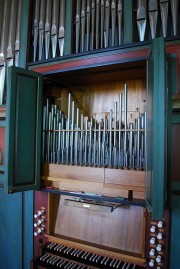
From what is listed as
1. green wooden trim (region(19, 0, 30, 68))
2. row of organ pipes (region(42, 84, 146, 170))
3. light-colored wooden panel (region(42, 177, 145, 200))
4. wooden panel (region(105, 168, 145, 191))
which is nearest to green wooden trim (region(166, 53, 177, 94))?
row of organ pipes (region(42, 84, 146, 170))

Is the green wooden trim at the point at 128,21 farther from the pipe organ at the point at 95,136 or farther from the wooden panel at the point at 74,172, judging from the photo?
the wooden panel at the point at 74,172

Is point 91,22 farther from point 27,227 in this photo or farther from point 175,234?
point 27,227

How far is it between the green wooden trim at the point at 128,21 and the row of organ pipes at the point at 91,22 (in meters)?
0.07

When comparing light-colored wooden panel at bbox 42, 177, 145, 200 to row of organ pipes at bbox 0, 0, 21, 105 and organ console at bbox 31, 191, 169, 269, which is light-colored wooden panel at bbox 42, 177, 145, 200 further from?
row of organ pipes at bbox 0, 0, 21, 105

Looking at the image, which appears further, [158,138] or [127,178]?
[127,178]

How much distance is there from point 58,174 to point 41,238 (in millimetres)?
912

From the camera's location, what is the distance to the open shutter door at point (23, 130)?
243 centimetres

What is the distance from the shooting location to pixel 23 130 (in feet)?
8.41

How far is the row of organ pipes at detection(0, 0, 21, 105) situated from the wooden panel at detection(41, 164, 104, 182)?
131 centimetres

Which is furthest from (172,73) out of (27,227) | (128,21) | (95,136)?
(27,227)

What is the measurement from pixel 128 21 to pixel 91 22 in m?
0.49

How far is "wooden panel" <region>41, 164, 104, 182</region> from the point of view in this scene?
2359mm

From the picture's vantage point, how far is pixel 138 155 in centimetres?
221

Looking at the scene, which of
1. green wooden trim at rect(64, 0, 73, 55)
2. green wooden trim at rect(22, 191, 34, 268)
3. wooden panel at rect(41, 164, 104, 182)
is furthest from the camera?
green wooden trim at rect(22, 191, 34, 268)
